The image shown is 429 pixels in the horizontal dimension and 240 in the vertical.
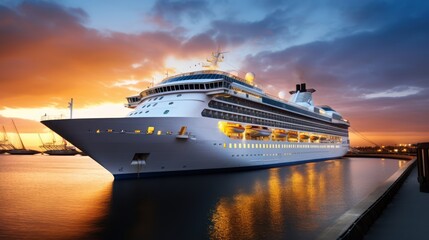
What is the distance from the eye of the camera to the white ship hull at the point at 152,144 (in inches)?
884

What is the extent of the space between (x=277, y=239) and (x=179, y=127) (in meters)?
16.3

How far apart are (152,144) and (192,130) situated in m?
4.06

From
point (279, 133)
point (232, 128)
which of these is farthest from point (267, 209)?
point (279, 133)

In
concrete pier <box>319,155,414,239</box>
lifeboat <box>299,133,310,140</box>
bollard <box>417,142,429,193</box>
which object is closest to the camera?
concrete pier <box>319,155,414,239</box>

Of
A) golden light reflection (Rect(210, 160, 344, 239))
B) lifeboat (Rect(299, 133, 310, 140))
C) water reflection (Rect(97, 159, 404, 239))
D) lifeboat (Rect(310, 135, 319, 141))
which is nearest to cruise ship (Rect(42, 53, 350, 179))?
water reflection (Rect(97, 159, 404, 239))

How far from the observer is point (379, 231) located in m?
9.27

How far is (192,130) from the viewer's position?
26.3 metres

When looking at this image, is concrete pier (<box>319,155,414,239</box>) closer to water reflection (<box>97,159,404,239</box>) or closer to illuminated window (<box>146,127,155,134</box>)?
water reflection (<box>97,159,404,239</box>)

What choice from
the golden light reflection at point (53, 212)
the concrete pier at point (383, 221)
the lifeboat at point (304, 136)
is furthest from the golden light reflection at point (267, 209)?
the lifeboat at point (304, 136)

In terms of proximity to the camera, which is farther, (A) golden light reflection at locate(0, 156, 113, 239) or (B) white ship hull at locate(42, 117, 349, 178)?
(B) white ship hull at locate(42, 117, 349, 178)

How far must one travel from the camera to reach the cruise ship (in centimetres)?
2283

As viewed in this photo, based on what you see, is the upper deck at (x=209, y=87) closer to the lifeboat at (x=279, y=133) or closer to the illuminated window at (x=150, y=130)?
the lifeboat at (x=279, y=133)

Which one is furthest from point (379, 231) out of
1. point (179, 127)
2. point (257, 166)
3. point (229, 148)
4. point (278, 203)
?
point (257, 166)

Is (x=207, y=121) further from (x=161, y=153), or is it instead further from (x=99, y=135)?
(x=99, y=135)
